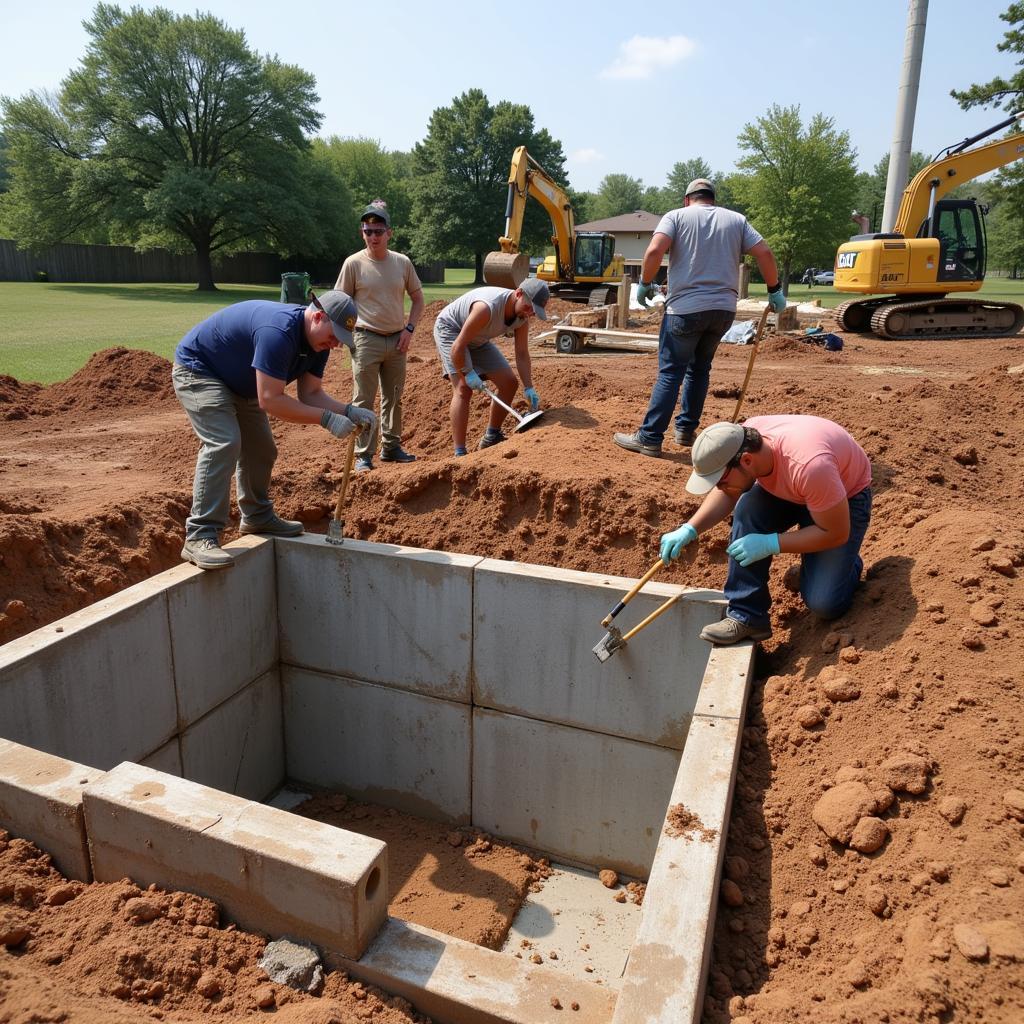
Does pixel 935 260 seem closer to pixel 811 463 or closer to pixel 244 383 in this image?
pixel 811 463

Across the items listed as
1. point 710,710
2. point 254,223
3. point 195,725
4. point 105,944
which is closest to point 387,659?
point 195,725

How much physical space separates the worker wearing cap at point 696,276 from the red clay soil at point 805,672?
57 centimetres

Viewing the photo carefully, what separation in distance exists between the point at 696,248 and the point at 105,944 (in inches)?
175

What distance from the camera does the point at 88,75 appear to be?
102 ft

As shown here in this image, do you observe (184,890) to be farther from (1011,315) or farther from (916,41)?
(916,41)

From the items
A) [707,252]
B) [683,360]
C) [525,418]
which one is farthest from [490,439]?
[707,252]

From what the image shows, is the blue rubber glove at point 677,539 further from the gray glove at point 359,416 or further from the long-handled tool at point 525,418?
the long-handled tool at point 525,418

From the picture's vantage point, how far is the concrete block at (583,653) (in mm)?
4047

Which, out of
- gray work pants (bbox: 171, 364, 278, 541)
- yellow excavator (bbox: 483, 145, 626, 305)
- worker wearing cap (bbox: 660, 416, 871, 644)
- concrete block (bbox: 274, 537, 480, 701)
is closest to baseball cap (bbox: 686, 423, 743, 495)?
worker wearing cap (bbox: 660, 416, 871, 644)

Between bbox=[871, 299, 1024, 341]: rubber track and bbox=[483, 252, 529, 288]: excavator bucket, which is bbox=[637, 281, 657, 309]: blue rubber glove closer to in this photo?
bbox=[483, 252, 529, 288]: excavator bucket

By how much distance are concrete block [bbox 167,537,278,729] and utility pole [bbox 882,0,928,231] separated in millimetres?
17039

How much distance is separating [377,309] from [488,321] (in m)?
0.83

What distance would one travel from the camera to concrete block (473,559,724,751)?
4047 mm

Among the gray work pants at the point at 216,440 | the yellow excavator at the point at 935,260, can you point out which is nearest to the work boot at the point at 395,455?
the gray work pants at the point at 216,440
